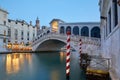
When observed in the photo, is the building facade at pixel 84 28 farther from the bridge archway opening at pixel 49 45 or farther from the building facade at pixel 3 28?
the building facade at pixel 3 28

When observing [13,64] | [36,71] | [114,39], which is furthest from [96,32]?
[114,39]

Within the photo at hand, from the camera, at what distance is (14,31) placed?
33.0 m

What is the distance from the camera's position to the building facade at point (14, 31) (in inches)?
1119

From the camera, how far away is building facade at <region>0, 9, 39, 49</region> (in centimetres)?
2843

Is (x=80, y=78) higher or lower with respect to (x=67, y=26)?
lower

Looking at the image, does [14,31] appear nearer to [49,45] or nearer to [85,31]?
[49,45]

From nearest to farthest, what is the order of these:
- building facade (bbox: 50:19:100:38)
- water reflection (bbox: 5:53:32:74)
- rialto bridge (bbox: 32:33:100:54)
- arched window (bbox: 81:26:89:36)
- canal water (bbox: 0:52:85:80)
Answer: canal water (bbox: 0:52:85:80) < water reflection (bbox: 5:53:32:74) < rialto bridge (bbox: 32:33:100:54) < building facade (bbox: 50:19:100:38) < arched window (bbox: 81:26:89:36)

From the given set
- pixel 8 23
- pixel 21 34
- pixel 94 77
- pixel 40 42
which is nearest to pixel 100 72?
pixel 94 77

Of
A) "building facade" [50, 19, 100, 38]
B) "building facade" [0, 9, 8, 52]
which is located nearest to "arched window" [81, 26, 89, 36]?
"building facade" [50, 19, 100, 38]

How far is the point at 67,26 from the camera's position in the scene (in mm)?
30188

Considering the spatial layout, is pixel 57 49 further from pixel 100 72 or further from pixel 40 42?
pixel 100 72

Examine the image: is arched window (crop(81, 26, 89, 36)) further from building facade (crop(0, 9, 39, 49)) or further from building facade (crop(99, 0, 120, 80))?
building facade (crop(99, 0, 120, 80))

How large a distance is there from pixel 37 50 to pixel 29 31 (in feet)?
29.4

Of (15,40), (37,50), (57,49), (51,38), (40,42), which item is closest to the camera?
(51,38)
